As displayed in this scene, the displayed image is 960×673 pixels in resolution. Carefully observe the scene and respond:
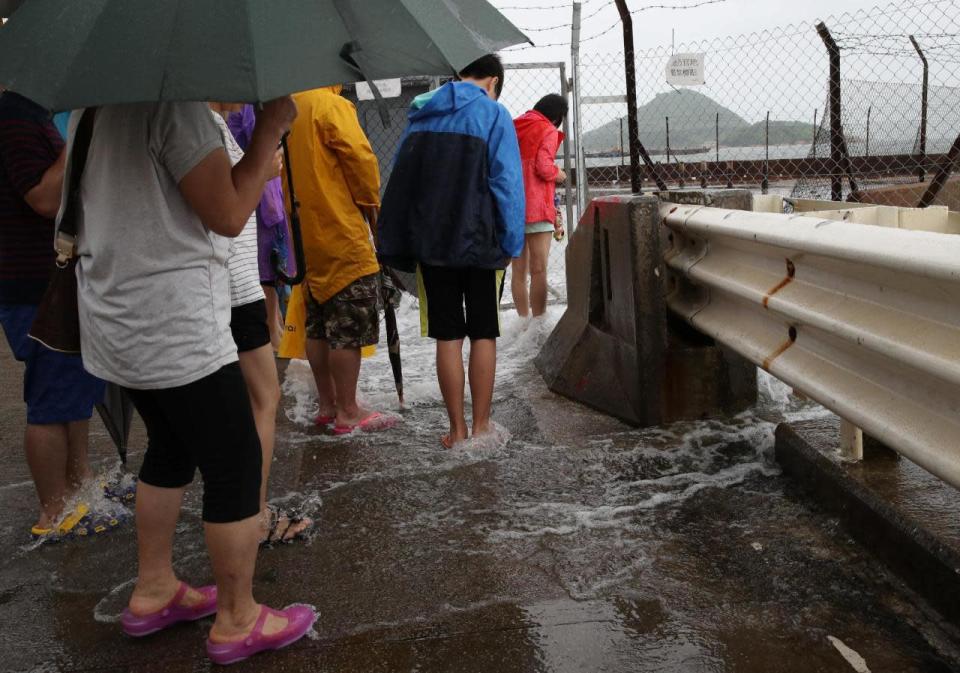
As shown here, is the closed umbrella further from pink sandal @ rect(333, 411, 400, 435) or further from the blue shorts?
pink sandal @ rect(333, 411, 400, 435)

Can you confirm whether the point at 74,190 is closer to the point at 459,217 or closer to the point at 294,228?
the point at 294,228

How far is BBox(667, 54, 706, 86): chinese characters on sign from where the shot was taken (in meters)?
7.95

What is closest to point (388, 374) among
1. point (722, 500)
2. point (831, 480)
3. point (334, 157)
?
point (334, 157)

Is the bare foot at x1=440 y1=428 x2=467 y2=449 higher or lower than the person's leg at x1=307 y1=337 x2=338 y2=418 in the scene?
lower

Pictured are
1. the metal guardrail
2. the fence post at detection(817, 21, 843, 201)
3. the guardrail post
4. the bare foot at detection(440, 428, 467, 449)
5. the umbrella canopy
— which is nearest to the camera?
the umbrella canopy

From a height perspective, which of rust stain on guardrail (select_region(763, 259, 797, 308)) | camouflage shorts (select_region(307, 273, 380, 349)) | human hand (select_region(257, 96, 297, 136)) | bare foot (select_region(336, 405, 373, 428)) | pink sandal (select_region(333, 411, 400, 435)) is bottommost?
pink sandal (select_region(333, 411, 400, 435))

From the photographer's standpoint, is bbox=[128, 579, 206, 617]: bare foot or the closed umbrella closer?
bbox=[128, 579, 206, 617]: bare foot

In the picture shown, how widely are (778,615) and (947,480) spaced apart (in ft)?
2.27

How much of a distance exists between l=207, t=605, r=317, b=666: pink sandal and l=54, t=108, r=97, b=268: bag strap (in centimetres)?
117

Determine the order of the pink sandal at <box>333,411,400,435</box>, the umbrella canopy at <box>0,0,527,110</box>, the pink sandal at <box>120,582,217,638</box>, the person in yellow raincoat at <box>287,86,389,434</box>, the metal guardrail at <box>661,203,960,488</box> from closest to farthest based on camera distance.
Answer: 1. the umbrella canopy at <box>0,0,527,110</box>
2. the metal guardrail at <box>661,203,960,488</box>
3. the pink sandal at <box>120,582,217,638</box>
4. the person in yellow raincoat at <box>287,86,389,434</box>
5. the pink sandal at <box>333,411,400,435</box>

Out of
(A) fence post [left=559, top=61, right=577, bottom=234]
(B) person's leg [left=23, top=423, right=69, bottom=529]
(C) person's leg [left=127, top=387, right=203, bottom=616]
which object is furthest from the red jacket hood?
(C) person's leg [left=127, top=387, right=203, bottom=616]

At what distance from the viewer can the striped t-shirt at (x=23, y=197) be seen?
3.04 metres

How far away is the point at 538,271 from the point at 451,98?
133 inches

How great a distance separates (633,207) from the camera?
13.8 ft
